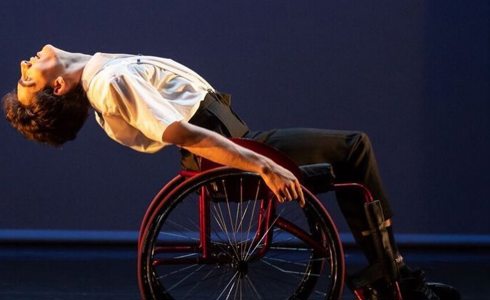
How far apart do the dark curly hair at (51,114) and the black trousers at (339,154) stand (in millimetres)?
322

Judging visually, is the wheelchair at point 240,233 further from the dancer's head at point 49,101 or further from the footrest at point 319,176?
the dancer's head at point 49,101

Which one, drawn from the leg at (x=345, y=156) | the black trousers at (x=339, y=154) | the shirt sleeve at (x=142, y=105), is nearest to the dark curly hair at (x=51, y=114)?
the shirt sleeve at (x=142, y=105)

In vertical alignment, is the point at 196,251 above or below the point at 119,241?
above

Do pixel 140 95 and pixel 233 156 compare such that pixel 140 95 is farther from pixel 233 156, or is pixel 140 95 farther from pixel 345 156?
pixel 345 156

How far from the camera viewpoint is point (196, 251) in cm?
271

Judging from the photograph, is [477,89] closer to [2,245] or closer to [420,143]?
[420,143]

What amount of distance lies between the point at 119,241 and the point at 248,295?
1.29 meters

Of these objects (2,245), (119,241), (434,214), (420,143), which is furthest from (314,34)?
(2,245)

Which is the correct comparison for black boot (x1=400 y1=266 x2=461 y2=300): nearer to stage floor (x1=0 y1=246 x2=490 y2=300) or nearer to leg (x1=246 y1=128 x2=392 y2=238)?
leg (x1=246 y1=128 x2=392 y2=238)

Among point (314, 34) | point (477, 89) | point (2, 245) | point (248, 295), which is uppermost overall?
point (314, 34)

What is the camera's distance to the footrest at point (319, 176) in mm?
2689

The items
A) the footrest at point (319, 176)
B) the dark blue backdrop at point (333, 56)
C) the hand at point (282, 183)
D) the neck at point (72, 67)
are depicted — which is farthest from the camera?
the dark blue backdrop at point (333, 56)

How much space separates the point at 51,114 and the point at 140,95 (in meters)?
0.32

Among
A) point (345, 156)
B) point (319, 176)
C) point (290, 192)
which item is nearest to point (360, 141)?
point (345, 156)
